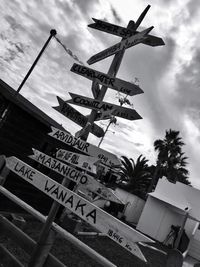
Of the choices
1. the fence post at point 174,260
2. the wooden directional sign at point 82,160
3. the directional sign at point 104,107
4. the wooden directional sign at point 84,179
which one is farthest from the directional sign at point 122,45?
the fence post at point 174,260

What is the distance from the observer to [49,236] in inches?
114

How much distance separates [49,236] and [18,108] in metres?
6.66

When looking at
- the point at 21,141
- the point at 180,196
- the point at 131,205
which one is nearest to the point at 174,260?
the point at 21,141

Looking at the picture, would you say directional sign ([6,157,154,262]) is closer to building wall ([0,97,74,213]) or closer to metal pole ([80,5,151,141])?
metal pole ([80,5,151,141])

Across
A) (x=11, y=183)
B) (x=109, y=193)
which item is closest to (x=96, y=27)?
(x=109, y=193)

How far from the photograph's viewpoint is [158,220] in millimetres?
20859

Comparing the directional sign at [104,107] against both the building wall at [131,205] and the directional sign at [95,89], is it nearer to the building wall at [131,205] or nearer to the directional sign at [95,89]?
the directional sign at [95,89]

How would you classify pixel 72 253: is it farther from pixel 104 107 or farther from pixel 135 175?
pixel 135 175

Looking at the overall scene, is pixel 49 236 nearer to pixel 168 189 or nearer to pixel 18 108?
pixel 18 108

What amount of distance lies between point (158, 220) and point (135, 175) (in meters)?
9.72

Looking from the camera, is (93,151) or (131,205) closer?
(93,151)

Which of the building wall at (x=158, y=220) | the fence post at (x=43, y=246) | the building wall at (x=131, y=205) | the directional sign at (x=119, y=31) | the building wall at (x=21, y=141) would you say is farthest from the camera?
the building wall at (x=131, y=205)

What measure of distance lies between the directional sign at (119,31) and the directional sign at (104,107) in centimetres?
128

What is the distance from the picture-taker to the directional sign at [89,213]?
88.7 inches
